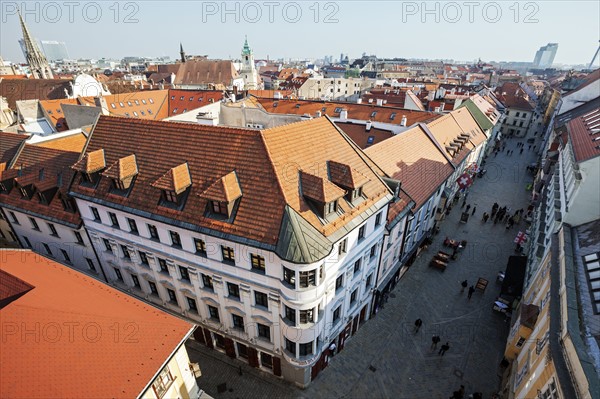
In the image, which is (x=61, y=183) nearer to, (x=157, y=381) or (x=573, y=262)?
(x=157, y=381)

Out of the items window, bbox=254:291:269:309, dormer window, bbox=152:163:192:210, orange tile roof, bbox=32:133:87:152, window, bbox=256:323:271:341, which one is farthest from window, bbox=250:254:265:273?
orange tile roof, bbox=32:133:87:152

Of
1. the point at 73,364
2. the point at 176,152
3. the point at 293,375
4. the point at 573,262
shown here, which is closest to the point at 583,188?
the point at 573,262

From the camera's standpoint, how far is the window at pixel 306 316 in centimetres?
1742

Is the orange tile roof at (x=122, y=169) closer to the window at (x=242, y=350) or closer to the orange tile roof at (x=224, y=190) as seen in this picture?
the orange tile roof at (x=224, y=190)

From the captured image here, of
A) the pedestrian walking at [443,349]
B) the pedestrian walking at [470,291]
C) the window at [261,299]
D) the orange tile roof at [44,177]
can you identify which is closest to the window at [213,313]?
the window at [261,299]

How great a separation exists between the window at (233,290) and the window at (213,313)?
2.77 meters

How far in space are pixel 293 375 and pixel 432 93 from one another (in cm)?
5726

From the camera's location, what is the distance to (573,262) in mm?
17531

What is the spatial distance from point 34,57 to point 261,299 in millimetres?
109341

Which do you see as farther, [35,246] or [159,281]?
[35,246]

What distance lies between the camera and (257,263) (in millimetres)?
17266

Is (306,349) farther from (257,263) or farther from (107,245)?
(107,245)

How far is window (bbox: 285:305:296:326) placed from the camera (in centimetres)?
1756

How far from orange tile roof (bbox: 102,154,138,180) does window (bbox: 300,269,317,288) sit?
13.6m
